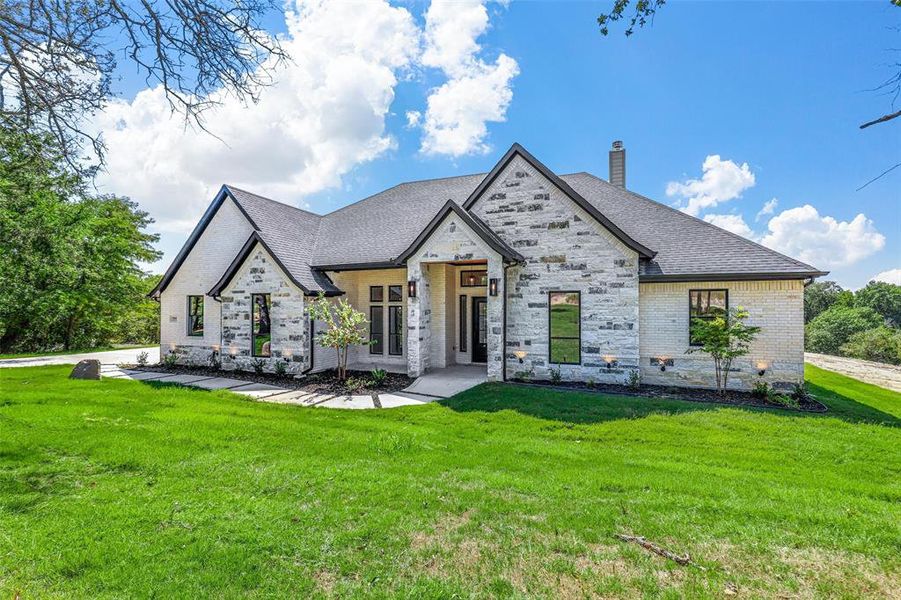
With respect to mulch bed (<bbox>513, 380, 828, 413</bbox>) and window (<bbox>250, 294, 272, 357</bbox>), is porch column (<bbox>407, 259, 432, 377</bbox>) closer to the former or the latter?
mulch bed (<bbox>513, 380, 828, 413</bbox>)

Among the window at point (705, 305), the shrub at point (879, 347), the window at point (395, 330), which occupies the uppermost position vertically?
the window at point (705, 305)

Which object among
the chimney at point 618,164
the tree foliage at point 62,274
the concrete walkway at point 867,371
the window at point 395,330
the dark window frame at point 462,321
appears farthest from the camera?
the tree foliage at point 62,274

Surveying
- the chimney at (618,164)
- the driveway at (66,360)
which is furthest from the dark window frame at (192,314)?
the chimney at (618,164)

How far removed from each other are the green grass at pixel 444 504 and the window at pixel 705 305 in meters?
3.20

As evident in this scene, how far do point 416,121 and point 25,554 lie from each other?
1437cm

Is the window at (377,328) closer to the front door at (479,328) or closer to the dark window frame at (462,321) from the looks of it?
the dark window frame at (462,321)

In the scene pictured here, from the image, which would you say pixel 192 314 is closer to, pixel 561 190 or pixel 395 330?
pixel 395 330

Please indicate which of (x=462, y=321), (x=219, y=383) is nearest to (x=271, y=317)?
(x=219, y=383)

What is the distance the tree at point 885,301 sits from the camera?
4709cm

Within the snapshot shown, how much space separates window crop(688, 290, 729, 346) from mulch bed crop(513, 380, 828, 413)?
4.63 feet

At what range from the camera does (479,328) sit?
555 inches

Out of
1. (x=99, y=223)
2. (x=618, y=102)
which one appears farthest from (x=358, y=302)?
(x=99, y=223)

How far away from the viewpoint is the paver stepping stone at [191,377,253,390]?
11.1 metres

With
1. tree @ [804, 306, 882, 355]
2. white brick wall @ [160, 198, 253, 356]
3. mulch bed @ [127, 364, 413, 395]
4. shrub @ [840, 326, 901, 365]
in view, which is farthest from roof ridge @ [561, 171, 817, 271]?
tree @ [804, 306, 882, 355]
